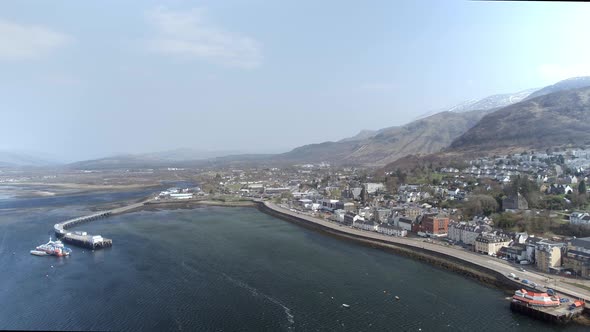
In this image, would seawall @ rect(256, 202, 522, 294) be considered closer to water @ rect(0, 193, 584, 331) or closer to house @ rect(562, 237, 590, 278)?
water @ rect(0, 193, 584, 331)

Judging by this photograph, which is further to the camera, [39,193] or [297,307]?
[39,193]

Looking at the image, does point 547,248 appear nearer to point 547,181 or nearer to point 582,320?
point 582,320

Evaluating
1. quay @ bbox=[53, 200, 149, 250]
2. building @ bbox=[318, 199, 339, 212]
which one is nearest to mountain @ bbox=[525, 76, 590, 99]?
building @ bbox=[318, 199, 339, 212]

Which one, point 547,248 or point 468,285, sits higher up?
point 547,248

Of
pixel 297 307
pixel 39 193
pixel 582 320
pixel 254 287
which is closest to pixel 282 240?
pixel 254 287

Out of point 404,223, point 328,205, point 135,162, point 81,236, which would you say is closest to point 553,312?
point 404,223
